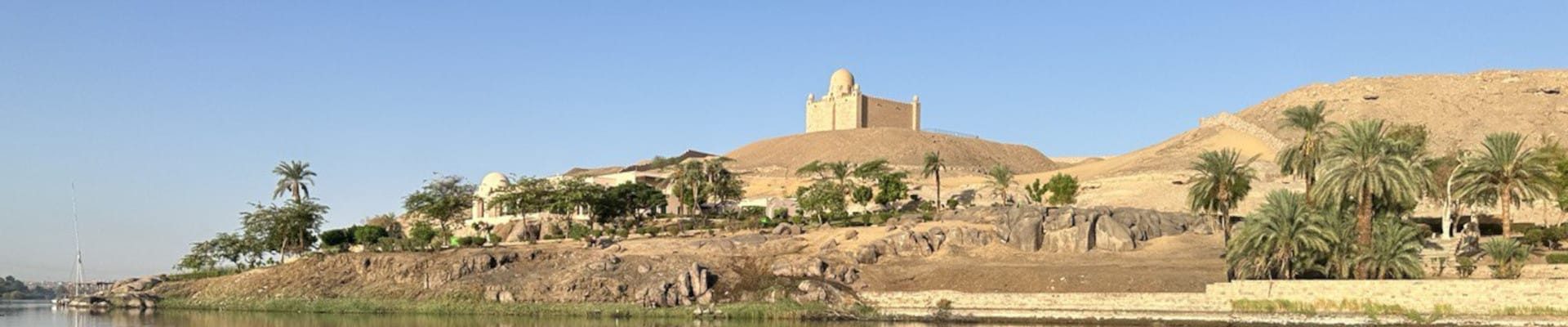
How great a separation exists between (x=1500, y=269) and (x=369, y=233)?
50.9 metres

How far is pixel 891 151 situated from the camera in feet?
403

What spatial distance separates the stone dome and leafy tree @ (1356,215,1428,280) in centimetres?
9533

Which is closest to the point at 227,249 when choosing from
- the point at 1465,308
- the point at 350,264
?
the point at 350,264

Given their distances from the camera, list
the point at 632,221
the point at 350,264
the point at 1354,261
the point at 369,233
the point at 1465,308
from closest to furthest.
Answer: the point at 1465,308, the point at 1354,261, the point at 350,264, the point at 369,233, the point at 632,221

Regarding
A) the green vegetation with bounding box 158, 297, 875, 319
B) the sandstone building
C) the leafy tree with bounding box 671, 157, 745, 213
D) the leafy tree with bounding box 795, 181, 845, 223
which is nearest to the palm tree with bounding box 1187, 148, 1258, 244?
the green vegetation with bounding box 158, 297, 875, 319

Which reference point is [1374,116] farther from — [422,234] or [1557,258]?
[422,234]

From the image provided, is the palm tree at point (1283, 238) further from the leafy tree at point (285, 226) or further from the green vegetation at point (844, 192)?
the leafy tree at point (285, 226)

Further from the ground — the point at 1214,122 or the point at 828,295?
the point at 1214,122

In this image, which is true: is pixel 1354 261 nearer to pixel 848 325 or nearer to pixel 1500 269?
pixel 1500 269

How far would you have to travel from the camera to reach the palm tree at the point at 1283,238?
137ft

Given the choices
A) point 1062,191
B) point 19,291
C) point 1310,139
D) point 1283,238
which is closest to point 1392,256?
point 1283,238

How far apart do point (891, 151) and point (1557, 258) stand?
8129 centimetres

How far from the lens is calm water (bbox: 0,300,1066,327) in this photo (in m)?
46.1

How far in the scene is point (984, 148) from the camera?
134 m
